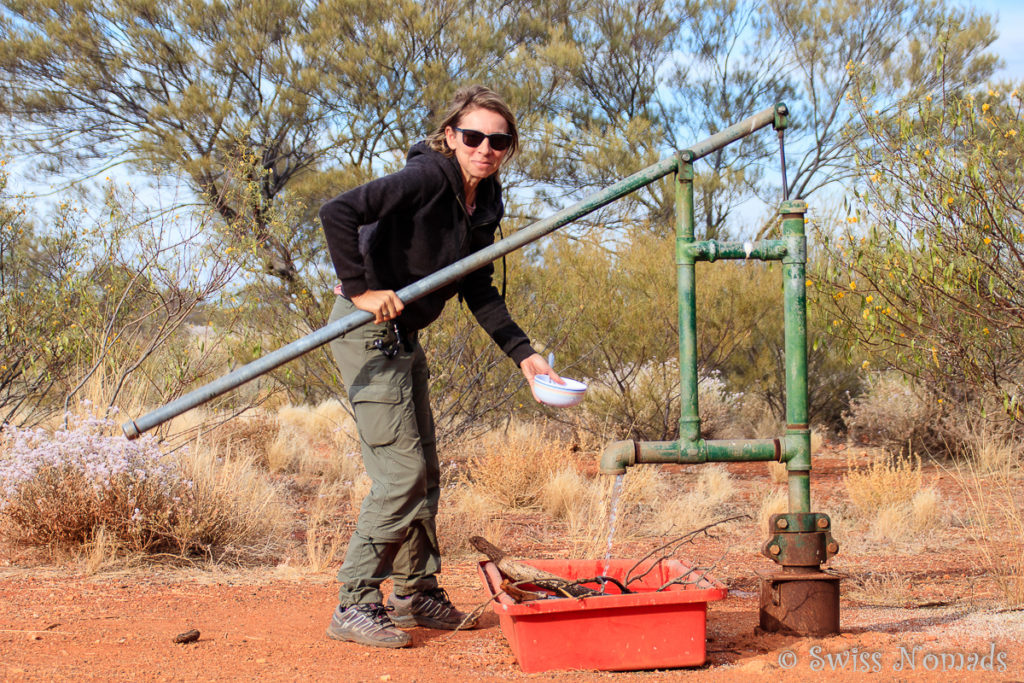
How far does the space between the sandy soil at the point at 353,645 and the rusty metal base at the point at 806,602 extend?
0.05m

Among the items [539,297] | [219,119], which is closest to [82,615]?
[539,297]

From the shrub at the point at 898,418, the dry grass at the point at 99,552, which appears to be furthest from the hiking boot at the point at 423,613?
the shrub at the point at 898,418

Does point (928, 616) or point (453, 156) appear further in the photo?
point (928, 616)

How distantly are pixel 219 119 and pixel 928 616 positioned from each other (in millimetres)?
13064

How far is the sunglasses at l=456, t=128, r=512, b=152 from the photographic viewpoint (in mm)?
3270

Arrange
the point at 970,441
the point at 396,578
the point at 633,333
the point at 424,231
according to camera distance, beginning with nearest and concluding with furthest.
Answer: the point at 424,231, the point at 396,578, the point at 970,441, the point at 633,333

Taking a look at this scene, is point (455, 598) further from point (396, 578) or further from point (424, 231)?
point (424, 231)

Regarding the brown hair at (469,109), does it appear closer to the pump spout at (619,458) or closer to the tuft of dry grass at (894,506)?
the pump spout at (619,458)

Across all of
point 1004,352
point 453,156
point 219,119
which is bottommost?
point 1004,352

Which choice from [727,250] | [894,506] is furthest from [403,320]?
[894,506]

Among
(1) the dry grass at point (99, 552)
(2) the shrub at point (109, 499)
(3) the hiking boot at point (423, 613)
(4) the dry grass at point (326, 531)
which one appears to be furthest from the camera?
(4) the dry grass at point (326, 531)

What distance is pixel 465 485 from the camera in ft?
24.1

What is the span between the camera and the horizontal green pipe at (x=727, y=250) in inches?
124

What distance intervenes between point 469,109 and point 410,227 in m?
0.47
